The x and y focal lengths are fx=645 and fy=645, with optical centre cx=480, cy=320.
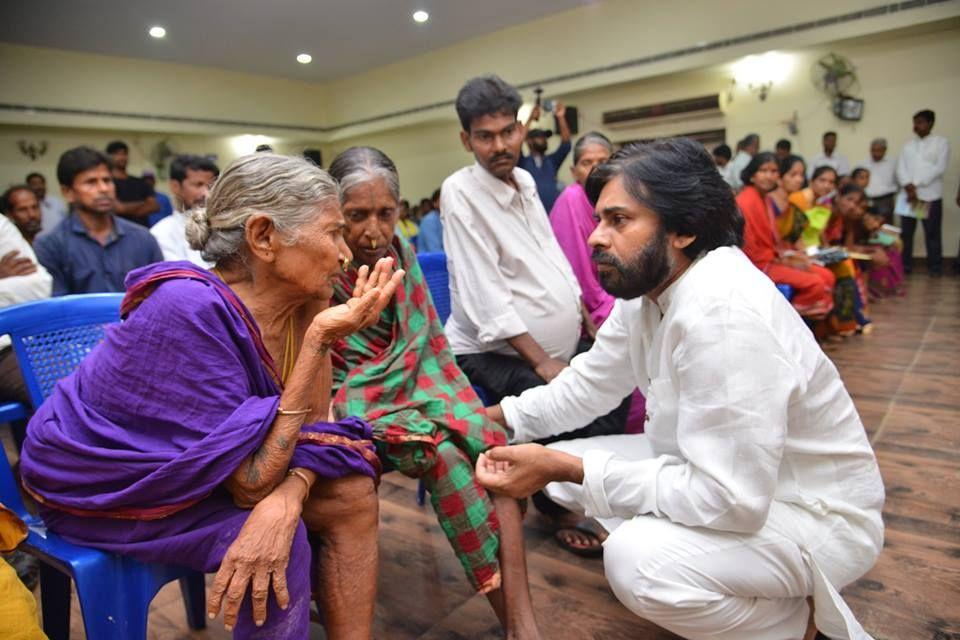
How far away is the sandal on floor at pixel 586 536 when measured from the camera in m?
1.89

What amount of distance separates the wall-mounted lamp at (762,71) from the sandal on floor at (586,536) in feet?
25.8

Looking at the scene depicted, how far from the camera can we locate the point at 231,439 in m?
1.00

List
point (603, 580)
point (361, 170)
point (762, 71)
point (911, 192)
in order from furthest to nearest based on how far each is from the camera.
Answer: point (762, 71) < point (911, 192) < point (603, 580) < point (361, 170)

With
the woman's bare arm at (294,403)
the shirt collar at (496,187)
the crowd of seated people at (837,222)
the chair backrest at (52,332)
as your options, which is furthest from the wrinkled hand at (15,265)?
the crowd of seated people at (837,222)

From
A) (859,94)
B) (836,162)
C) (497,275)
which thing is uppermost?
(859,94)

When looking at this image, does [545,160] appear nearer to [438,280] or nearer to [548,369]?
[438,280]

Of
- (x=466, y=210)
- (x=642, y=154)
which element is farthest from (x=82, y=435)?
(x=466, y=210)

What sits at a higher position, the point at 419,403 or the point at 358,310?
the point at 358,310

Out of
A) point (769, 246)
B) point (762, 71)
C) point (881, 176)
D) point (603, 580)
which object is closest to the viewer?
point (603, 580)

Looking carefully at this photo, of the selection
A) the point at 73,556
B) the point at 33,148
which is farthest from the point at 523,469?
the point at 33,148

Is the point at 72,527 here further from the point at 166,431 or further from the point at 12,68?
the point at 12,68

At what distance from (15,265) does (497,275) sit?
1.68 meters

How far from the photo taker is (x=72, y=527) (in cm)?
110

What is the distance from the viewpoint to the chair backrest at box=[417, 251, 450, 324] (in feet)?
7.77
